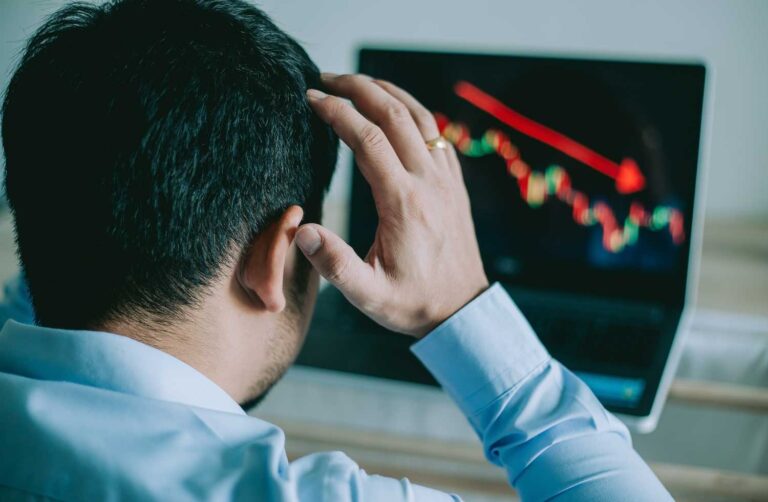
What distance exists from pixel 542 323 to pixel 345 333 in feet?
0.91

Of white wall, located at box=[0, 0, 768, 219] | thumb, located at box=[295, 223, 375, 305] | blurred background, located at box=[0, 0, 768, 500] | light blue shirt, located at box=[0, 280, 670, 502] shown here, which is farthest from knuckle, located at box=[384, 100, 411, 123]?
white wall, located at box=[0, 0, 768, 219]

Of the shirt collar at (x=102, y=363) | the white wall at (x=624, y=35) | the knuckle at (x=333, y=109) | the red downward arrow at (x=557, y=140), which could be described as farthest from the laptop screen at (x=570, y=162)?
the shirt collar at (x=102, y=363)

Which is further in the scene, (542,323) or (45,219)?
(542,323)

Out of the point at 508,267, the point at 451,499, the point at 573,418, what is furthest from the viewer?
the point at 508,267

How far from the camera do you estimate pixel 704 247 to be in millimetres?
1298

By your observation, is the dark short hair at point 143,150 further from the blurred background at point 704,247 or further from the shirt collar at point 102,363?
the blurred background at point 704,247

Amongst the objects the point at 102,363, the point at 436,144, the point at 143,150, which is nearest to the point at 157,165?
the point at 143,150

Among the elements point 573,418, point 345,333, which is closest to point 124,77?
point 573,418

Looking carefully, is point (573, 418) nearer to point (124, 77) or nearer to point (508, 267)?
point (124, 77)

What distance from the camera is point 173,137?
463mm

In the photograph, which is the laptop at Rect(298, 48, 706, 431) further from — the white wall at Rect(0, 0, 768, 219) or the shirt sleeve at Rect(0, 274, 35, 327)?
the shirt sleeve at Rect(0, 274, 35, 327)

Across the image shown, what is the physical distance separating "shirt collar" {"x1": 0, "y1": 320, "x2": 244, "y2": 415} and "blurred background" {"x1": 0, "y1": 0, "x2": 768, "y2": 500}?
1.39 feet

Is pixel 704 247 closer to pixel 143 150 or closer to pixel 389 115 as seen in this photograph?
pixel 389 115

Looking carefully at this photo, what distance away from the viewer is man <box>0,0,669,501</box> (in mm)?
409
